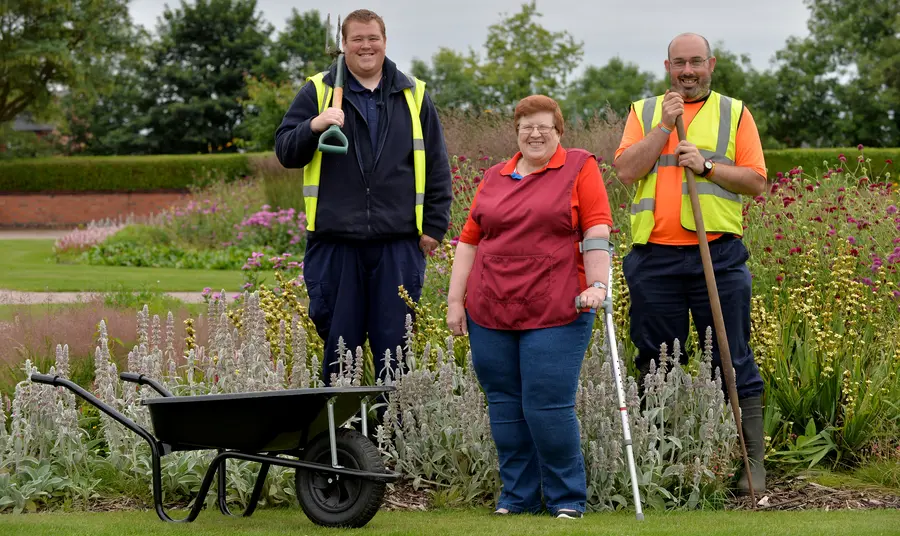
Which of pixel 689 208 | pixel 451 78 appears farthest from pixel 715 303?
pixel 451 78

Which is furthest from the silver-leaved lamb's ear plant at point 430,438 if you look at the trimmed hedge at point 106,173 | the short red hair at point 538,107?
the trimmed hedge at point 106,173

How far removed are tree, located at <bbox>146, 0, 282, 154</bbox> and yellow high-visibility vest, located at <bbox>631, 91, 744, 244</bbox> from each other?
4191 centimetres

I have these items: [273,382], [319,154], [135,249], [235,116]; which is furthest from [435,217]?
[235,116]

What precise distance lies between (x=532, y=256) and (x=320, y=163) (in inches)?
55.1

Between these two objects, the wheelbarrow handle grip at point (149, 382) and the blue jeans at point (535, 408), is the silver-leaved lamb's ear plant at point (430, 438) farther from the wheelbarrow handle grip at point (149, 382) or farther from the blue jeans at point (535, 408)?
the wheelbarrow handle grip at point (149, 382)

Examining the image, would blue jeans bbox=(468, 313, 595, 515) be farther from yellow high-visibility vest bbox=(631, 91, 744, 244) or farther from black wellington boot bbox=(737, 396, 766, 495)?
black wellington boot bbox=(737, 396, 766, 495)

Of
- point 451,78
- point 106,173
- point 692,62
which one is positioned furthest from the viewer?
point 451,78

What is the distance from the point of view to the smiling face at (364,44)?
5.42 metres

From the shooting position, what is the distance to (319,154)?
5520 millimetres

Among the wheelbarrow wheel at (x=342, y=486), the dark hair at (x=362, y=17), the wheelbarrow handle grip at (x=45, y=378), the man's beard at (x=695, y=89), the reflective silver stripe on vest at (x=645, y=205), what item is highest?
the dark hair at (x=362, y=17)

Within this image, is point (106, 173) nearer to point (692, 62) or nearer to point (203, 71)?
point (203, 71)

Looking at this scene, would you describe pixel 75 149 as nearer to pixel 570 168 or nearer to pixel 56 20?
pixel 56 20

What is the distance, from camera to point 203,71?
161 ft

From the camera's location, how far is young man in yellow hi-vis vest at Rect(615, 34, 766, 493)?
504cm
